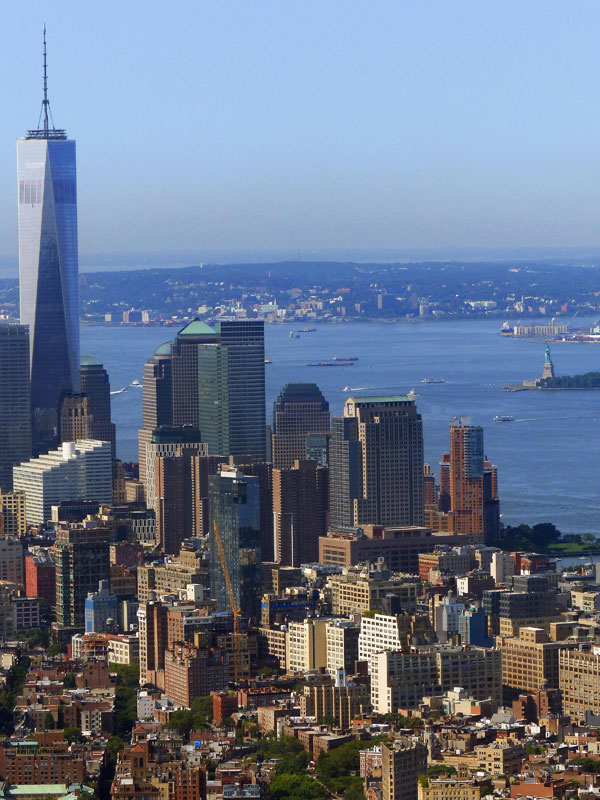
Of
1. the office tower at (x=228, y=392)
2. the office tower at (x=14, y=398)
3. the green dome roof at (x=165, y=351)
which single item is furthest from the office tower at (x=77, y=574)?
the green dome roof at (x=165, y=351)

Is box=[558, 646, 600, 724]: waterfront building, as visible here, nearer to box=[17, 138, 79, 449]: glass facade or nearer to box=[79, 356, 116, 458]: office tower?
box=[17, 138, 79, 449]: glass facade

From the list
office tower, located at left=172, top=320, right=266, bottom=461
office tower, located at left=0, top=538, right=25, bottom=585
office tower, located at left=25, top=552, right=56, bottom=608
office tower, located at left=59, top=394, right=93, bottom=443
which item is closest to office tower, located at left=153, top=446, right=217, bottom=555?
office tower, located at left=0, top=538, right=25, bottom=585

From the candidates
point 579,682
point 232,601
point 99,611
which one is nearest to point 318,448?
point 99,611

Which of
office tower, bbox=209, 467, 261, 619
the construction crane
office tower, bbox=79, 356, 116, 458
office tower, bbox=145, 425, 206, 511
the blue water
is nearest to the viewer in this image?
the construction crane

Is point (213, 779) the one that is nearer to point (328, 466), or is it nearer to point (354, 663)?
point (354, 663)

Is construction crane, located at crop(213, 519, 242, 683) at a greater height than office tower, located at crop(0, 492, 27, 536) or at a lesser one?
greater

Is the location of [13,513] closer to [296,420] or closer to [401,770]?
[296,420]

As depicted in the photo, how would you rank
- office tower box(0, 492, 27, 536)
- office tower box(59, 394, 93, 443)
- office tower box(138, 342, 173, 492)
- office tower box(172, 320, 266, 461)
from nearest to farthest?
office tower box(0, 492, 27, 536)
office tower box(172, 320, 266, 461)
office tower box(59, 394, 93, 443)
office tower box(138, 342, 173, 492)

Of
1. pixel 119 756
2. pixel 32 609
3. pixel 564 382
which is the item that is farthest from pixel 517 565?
pixel 564 382
